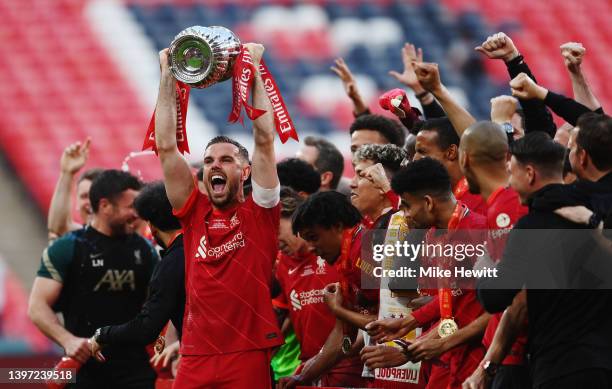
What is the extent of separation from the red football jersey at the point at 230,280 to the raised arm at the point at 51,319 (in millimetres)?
1251

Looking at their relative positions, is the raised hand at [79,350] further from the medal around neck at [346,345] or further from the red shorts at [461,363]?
the red shorts at [461,363]

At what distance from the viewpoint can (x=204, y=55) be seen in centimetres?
507

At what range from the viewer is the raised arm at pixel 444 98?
541 cm

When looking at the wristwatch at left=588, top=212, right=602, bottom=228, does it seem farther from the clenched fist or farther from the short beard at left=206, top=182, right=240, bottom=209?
the short beard at left=206, top=182, right=240, bottom=209

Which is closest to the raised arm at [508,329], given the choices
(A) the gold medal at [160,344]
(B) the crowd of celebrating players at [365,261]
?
(B) the crowd of celebrating players at [365,261]

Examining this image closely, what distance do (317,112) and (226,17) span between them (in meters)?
1.84

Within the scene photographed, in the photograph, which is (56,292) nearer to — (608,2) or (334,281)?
(334,281)

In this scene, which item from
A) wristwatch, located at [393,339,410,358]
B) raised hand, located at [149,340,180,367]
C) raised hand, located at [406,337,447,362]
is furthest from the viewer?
raised hand, located at [149,340,180,367]

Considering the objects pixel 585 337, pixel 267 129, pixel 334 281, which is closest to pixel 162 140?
pixel 267 129

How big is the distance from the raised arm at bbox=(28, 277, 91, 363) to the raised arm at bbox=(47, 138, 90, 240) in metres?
1.03

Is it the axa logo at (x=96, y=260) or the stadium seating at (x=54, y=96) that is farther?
the stadium seating at (x=54, y=96)

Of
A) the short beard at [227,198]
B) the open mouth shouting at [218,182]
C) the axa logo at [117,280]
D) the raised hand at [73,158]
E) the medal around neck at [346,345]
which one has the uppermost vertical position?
the raised hand at [73,158]

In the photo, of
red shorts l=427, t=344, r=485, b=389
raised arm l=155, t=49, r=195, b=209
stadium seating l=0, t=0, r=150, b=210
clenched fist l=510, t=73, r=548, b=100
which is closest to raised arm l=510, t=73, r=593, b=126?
clenched fist l=510, t=73, r=548, b=100

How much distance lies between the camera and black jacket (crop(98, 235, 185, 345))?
573cm
